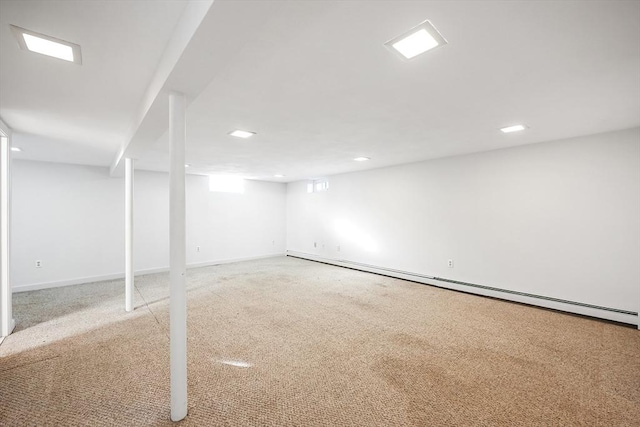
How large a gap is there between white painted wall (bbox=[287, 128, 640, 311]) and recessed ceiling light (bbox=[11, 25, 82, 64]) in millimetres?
5143

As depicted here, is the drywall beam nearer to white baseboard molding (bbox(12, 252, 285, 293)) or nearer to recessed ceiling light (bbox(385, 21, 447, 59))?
recessed ceiling light (bbox(385, 21, 447, 59))

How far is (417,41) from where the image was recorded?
1566 mm

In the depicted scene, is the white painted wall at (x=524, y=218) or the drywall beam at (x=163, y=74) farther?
the white painted wall at (x=524, y=218)

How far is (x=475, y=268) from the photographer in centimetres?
459

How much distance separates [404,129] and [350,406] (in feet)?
9.52

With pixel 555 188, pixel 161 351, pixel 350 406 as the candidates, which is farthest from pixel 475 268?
pixel 161 351

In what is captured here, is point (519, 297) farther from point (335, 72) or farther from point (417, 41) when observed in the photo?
point (335, 72)

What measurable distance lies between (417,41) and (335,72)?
0.58 m

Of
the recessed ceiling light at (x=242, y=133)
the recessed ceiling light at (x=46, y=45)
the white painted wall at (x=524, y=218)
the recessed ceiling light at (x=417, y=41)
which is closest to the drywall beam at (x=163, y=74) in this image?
the recessed ceiling light at (x=46, y=45)

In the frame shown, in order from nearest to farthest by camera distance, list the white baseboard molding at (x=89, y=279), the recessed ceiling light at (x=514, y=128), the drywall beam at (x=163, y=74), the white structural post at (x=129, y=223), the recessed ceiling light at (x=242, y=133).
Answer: the drywall beam at (x=163, y=74) < the recessed ceiling light at (x=514, y=128) < the recessed ceiling light at (x=242, y=133) < the white structural post at (x=129, y=223) < the white baseboard molding at (x=89, y=279)

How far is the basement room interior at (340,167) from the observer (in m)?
1.52

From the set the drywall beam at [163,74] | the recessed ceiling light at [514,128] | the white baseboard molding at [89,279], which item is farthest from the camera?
the white baseboard molding at [89,279]

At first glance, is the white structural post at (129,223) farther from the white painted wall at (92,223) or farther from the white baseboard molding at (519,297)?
the white baseboard molding at (519,297)

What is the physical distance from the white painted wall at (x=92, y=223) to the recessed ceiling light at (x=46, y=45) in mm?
4895
